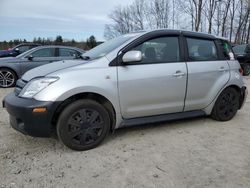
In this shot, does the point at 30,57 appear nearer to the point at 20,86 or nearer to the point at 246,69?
the point at 20,86

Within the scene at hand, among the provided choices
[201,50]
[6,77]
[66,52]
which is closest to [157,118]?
[201,50]

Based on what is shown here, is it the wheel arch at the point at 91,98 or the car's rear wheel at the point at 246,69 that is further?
the car's rear wheel at the point at 246,69

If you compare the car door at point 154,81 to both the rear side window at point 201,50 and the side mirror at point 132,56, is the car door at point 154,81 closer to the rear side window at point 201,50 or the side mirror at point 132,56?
the side mirror at point 132,56

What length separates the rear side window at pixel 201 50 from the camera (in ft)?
15.5

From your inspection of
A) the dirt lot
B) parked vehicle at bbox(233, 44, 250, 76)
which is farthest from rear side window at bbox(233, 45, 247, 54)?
the dirt lot

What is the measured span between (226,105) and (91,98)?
8.65ft

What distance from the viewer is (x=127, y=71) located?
159 inches

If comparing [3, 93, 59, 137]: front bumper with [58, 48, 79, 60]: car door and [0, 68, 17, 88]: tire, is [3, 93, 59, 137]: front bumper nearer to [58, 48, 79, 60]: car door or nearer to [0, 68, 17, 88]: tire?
[0, 68, 17, 88]: tire

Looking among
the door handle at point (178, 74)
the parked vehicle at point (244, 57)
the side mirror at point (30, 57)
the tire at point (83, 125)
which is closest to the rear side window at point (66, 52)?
the side mirror at point (30, 57)

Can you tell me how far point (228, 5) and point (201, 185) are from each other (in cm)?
3216

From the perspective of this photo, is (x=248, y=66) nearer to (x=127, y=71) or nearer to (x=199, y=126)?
(x=199, y=126)

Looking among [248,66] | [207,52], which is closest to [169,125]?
[207,52]

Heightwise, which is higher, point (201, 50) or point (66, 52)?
point (66, 52)

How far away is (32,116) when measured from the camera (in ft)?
11.6
